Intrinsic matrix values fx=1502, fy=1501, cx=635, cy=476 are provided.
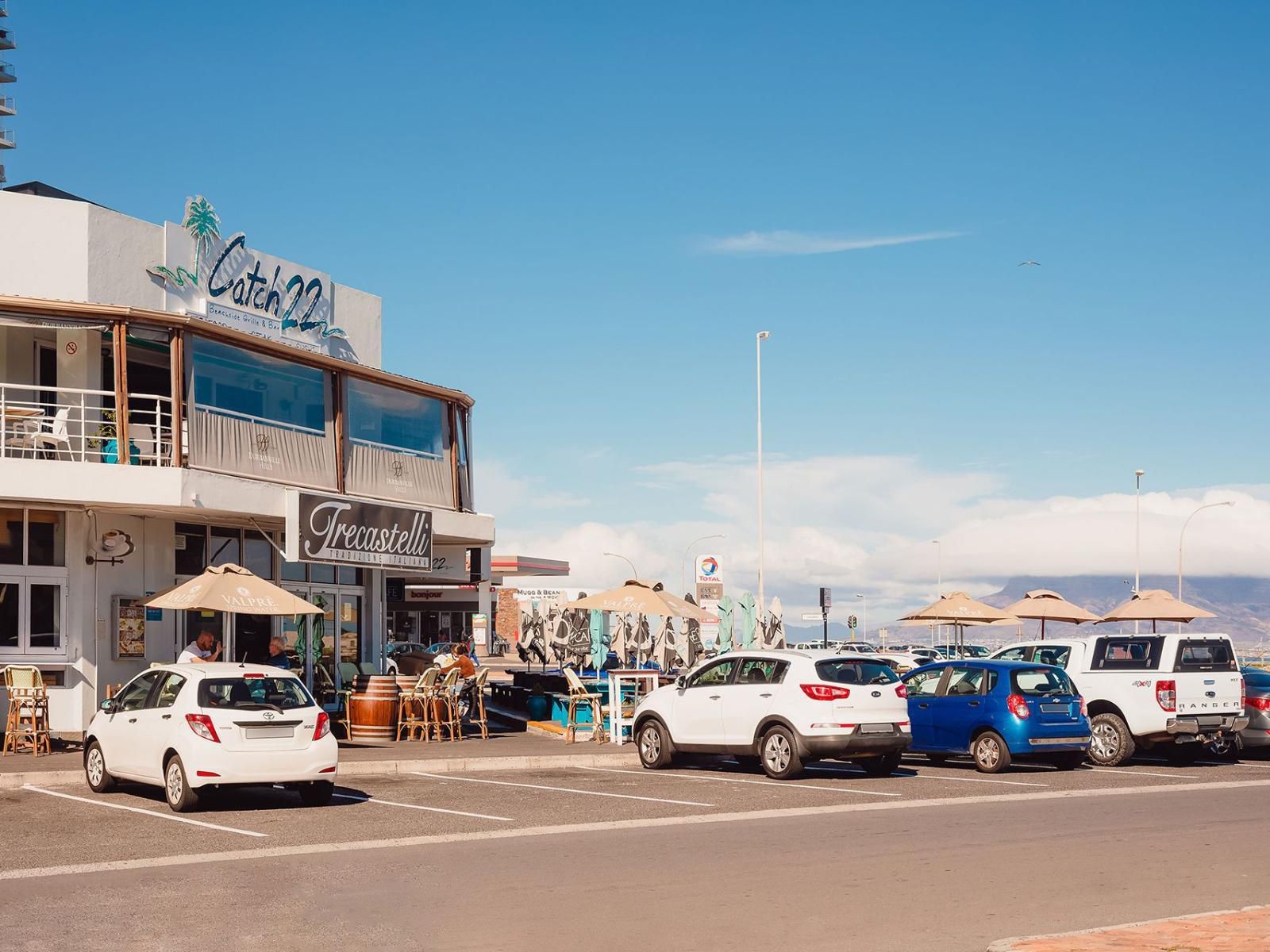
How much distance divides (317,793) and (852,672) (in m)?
6.55

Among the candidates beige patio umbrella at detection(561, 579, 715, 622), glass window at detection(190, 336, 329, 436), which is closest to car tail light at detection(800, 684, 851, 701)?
beige patio umbrella at detection(561, 579, 715, 622)

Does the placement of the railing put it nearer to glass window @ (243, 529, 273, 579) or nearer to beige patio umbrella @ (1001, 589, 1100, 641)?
glass window @ (243, 529, 273, 579)

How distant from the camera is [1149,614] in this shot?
3180cm

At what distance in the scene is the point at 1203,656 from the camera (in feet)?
66.7

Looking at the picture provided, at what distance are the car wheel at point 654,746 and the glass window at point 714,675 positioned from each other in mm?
813

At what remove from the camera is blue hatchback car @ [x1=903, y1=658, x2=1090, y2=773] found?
62.8ft

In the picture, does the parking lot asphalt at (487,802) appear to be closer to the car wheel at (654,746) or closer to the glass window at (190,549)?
the car wheel at (654,746)

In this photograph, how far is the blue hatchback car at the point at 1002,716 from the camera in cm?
1914

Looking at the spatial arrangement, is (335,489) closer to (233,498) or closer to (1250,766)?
(233,498)

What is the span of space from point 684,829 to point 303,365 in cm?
1337

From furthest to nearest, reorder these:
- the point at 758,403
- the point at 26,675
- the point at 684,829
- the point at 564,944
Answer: the point at 758,403 → the point at 26,675 → the point at 684,829 → the point at 564,944

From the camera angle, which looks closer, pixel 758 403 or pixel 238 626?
pixel 238 626

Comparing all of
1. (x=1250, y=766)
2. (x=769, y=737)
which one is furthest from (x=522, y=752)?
(x=1250, y=766)

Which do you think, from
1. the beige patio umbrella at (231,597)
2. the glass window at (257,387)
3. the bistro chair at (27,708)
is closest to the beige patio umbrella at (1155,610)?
the glass window at (257,387)
